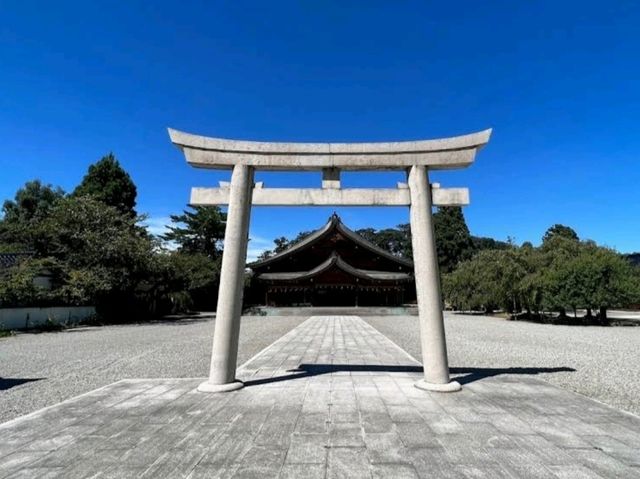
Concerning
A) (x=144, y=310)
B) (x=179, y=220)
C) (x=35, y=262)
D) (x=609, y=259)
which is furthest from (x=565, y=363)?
(x=179, y=220)

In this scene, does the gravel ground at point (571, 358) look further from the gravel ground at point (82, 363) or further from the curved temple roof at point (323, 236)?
the curved temple roof at point (323, 236)

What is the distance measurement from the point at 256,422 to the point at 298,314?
86.5 feet

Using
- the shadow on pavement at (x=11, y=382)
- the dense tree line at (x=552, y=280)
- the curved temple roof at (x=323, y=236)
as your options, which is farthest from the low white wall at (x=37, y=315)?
the dense tree line at (x=552, y=280)

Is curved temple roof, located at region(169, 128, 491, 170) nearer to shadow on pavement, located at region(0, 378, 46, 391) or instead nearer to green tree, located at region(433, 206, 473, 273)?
shadow on pavement, located at region(0, 378, 46, 391)

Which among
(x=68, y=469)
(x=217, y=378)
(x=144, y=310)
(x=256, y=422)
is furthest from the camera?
(x=144, y=310)

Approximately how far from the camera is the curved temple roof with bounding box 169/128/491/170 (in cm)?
606

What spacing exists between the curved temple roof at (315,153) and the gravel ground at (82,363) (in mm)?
4398

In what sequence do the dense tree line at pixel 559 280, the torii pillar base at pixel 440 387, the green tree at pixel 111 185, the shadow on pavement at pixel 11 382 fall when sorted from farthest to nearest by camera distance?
the green tree at pixel 111 185
the dense tree line at pixel 559 280
the shadow on pavement at pixel 11 382
the torii pillar base at pixel 440 387

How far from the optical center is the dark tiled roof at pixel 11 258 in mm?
21188

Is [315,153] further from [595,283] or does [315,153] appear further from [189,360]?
[595,283]

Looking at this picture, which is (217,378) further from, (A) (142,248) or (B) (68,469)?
(A) (142,248)

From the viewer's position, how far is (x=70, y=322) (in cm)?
2109

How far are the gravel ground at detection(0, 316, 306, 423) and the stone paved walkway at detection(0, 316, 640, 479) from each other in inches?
62.0

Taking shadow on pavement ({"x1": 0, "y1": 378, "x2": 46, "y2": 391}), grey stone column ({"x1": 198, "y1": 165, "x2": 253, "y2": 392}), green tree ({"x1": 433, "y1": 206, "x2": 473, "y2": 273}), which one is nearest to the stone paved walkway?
grey stone column ({"x1": 198, "y1": 165, "x2": 253, "y2": 392})
